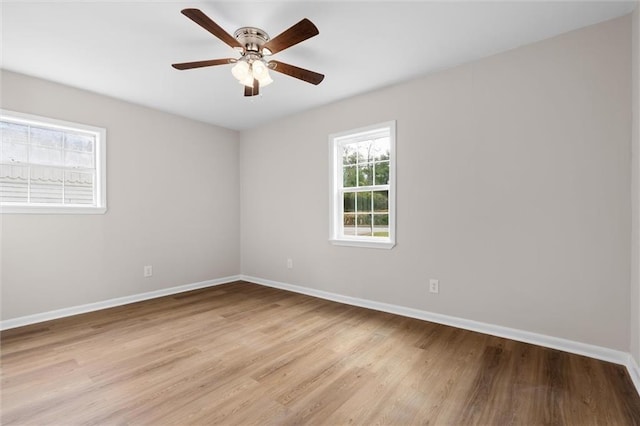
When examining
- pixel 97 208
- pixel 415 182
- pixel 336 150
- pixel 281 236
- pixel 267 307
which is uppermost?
pixel 336 150

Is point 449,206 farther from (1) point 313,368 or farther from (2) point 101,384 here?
(2) point 101,384

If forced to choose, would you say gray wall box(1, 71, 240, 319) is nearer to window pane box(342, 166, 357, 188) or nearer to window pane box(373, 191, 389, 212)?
window pane box(342, 166, 357, 188)

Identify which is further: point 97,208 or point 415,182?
point 97,208

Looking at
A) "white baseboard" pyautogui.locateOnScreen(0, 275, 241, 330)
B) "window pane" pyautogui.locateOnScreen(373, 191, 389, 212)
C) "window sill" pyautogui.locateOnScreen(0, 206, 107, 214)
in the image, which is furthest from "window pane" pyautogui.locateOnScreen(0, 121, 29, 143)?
"window pane" pyautogui.locateOnScreen(373, 191, 389, 212)

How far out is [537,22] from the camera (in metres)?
2.24

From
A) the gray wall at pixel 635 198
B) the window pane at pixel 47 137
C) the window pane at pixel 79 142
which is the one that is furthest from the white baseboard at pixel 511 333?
the window pane at pixel 47 137

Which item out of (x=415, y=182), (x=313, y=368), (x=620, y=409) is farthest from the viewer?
(x=415, y=182)

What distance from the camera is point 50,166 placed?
3.25m

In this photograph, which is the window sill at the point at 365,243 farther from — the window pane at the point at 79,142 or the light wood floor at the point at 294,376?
the window pane at the point at 79,142

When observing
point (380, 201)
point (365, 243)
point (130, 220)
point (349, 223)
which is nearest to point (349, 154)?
point (380, 201)

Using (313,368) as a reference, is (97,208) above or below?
above

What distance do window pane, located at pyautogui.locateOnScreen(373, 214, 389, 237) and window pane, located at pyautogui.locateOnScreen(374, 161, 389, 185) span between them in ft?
1.32

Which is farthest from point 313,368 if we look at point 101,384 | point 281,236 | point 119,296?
point 119,296

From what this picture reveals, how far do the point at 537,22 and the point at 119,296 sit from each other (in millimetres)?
5021
